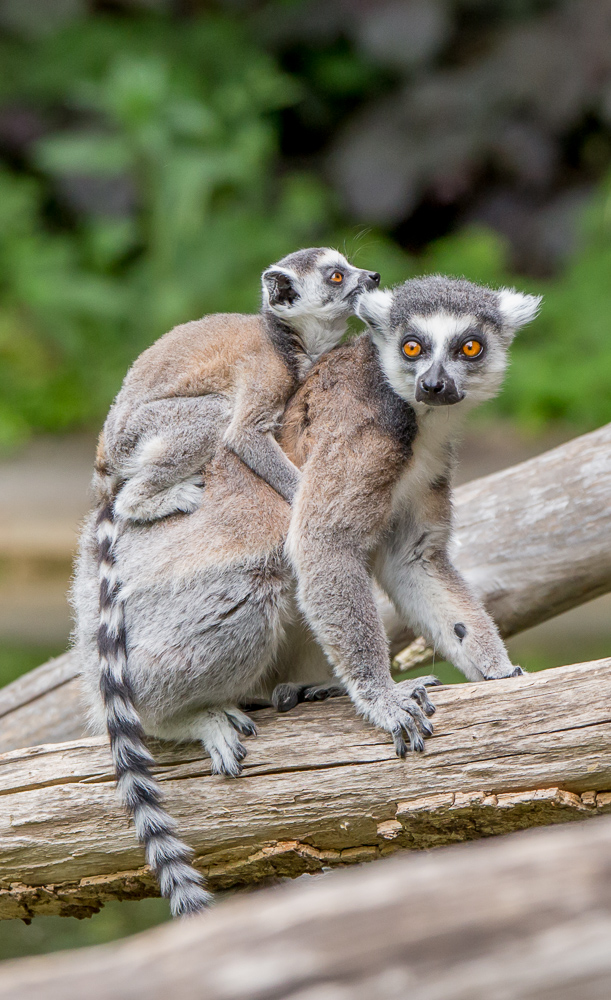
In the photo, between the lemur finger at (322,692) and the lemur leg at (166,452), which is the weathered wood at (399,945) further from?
the lemur leg at (166,452)

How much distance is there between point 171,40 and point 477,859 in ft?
41.5

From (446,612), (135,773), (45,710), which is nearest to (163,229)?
(45,710)

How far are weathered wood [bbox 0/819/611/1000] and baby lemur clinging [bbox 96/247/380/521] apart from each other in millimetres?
2055

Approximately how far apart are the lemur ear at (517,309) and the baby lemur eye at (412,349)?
0.38 m

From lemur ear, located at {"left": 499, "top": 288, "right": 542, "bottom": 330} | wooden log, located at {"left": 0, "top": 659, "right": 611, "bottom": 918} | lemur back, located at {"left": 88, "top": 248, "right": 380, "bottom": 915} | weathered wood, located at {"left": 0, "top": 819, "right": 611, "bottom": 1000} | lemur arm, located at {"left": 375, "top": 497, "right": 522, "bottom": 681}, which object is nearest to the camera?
weathered wood, located at {"left": 0, "top": 819, "right": 611, "bottom": 1000}

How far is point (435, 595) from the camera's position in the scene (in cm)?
314

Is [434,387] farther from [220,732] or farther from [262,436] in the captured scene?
[220,732]

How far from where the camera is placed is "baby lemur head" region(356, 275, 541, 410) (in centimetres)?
289

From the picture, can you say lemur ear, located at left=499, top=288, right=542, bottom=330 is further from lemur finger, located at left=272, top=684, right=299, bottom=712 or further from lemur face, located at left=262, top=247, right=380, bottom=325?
lemur finger, located at left=272, top=684, right=299, bottom=712

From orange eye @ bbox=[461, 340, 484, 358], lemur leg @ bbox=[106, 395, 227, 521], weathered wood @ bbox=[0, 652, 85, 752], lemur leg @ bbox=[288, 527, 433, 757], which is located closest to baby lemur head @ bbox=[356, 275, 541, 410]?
orange eye @ bbox=[461, 340, 484, 358]

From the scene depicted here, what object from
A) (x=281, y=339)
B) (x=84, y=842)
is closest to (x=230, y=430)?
(x=281, y=339)

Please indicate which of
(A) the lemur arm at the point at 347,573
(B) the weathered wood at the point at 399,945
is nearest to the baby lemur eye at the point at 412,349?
(A) the lemur arm at the point at 347,573

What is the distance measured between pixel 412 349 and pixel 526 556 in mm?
1221

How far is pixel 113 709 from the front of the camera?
2.79m
